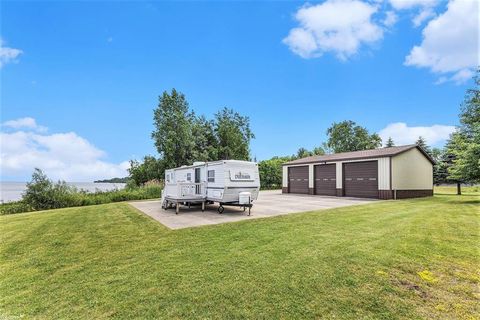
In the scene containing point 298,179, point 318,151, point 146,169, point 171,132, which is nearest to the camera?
point 298,179

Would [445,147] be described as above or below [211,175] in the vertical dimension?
above

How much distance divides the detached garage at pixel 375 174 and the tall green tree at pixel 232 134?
10953mm

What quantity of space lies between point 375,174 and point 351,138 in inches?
1250

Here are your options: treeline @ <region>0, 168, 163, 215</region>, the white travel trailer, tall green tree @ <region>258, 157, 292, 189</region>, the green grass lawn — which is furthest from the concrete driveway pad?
tall green tree @ <region>258, 157, 292, 189</region>

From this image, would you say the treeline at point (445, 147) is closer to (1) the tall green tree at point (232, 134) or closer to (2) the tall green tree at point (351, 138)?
(2) the tall green tree at point (351, 138)

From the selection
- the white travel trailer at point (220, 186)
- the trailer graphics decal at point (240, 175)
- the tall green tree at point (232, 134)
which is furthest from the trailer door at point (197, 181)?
the tall green tree at point (232, 134)

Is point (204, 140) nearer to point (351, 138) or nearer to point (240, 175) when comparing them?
point (240, 175)

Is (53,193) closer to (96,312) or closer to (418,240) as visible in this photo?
(96,312)

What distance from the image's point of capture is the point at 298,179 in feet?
73.9

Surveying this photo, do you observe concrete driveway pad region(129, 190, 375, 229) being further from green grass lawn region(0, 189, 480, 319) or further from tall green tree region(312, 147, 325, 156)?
tall green tree region(312, 147, 325, 156)

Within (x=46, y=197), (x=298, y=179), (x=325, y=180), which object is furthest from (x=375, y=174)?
(x=46, y=197)

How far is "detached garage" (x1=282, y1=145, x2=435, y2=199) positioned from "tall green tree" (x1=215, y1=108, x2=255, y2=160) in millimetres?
10953

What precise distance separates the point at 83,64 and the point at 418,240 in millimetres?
16258

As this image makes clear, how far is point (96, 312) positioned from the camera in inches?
119
